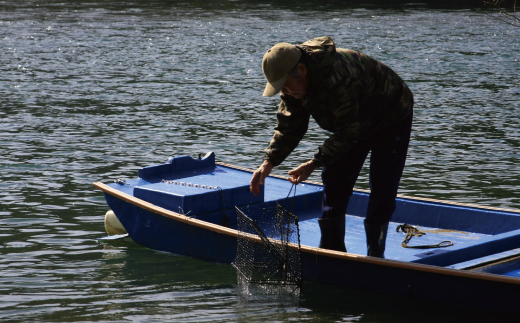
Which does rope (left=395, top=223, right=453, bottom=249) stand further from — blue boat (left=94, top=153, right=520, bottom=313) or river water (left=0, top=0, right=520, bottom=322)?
river water (left=0, top=0, right=520, bottom=322)

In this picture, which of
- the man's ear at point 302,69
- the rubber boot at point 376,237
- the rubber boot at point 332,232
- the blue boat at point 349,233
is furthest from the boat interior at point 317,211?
the man's ear at point 302,69

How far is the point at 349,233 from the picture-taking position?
7.00 metres

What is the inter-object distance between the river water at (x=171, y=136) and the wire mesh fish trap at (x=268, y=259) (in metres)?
0.17

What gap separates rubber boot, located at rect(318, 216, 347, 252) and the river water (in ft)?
1.25

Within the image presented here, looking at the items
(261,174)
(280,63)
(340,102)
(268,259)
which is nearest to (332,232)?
(268,259)

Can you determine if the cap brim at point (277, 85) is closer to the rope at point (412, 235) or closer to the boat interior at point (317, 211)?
the boat interior at point (317, 211)

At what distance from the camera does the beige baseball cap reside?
15.4ft

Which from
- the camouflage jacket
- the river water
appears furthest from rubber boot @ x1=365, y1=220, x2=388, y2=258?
the camouflage jacket

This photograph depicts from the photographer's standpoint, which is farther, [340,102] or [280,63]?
[340,102]

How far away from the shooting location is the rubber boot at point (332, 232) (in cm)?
569

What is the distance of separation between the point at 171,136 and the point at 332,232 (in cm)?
788

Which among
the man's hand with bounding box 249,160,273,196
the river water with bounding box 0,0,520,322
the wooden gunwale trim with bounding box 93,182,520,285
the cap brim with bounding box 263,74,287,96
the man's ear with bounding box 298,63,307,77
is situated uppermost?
the man's ear with bounding box 298,63,307,77

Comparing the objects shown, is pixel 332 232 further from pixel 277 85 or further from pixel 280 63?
pixel 280 63

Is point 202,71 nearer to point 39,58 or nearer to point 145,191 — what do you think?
point 39,58
